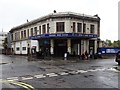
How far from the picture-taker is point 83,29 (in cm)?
4681

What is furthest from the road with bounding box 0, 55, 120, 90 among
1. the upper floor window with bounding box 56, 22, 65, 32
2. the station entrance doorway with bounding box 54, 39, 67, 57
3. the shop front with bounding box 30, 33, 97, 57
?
the station entrance doorway with bounding box 54, 39, 67, 57

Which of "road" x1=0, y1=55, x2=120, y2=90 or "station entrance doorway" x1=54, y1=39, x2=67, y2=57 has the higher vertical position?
"station entrance doorway" x1=54, y1=39, x2=67, y2=57

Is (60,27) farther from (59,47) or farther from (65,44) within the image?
(59,47)

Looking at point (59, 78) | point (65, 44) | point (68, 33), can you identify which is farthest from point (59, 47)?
point (59, 78)

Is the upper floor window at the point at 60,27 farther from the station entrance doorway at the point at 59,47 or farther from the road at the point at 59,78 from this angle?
the road at the point at 59,78

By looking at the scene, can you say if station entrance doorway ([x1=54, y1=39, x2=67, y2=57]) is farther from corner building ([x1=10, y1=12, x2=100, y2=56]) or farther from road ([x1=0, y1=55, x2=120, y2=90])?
road ([x1=0, y1=55, x2=120, y2=90])

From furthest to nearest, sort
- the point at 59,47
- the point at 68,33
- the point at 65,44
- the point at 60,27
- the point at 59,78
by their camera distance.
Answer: the point at 59,47
the point at 65,44
the point at 60,27
the point at 68,33
the point at 59,78

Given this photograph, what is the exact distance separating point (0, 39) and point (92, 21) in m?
98.4

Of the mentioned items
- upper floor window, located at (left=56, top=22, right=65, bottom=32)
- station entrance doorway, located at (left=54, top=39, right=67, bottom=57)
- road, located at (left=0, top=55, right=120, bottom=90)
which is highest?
upper floor window, located at (left=56, top=22, right=65, bottom=32)

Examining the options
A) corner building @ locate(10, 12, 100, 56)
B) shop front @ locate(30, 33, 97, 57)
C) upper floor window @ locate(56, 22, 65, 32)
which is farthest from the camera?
upper floor window @ locate(56, 22, 65, 32)

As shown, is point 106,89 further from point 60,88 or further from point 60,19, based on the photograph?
point 60,19

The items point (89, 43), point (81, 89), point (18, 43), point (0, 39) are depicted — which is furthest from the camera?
point (0, 39)

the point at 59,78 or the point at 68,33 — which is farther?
the point at 68,33

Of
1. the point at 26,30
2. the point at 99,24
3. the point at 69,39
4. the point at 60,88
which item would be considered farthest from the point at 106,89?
the point at 26,30
